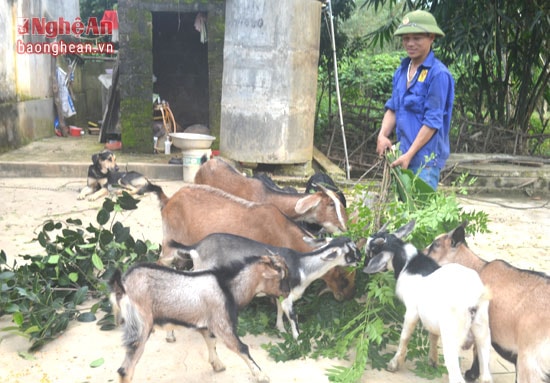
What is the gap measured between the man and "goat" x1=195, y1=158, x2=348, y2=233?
1.97 ft

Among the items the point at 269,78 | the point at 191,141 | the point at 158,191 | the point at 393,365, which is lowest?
the point at 393,365

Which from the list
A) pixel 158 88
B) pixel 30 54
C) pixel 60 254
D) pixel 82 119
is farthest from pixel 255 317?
pixel 82 119

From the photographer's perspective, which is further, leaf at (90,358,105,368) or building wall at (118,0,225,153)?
A: building wall at (118,0,225,153)

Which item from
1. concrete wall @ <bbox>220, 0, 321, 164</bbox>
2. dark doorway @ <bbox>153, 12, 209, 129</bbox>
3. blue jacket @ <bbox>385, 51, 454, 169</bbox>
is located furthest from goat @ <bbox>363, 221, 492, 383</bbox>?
dark doorway @ <bbox>153, 12, 209, 129</bbox>

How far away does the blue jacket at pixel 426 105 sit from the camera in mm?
4848

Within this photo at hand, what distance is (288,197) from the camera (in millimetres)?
5539

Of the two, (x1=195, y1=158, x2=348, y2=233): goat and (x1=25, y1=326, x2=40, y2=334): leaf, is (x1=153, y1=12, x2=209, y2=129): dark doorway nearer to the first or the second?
(x1=195, y1=158, x2=348, y2=233): goat

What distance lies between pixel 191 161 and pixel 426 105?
18.4ft

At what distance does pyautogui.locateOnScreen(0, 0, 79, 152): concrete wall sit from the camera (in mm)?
11508

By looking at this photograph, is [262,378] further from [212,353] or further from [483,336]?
[483,336]

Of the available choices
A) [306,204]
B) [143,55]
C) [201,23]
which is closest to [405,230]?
[306,204]

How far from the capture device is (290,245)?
473 cm

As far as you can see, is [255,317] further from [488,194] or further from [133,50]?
[133,50]

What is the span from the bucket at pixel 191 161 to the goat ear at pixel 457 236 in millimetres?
6191
